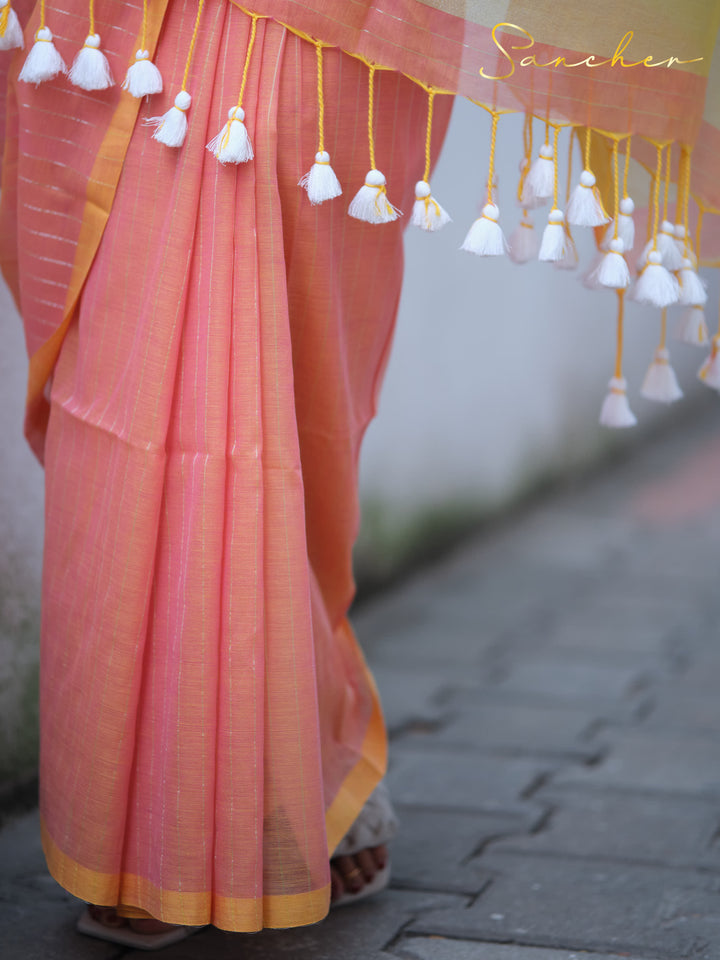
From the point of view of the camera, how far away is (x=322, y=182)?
1.10 m

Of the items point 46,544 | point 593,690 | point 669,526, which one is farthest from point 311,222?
point 669,526

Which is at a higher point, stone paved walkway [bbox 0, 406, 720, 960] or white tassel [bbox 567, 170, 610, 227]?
white tassel [bbox 567, 170, 610, 227]

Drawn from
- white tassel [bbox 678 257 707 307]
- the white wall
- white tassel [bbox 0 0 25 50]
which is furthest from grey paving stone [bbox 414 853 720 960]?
the white wall

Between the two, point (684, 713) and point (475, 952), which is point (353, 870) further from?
point (684, 713)

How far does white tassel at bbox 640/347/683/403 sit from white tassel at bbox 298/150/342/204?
488 mm

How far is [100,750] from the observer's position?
3.76ft

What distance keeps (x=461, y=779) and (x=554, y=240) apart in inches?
43.2

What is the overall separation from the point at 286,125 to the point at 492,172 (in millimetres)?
211

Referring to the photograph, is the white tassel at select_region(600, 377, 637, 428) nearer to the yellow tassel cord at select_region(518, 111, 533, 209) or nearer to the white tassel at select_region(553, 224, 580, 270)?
the white tassel at select_region(553, 224, 580, 270)

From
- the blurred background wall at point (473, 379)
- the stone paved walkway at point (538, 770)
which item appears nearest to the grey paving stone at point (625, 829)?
the stone paved walkway at point (538, 770)

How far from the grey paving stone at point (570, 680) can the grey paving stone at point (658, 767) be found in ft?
0.87

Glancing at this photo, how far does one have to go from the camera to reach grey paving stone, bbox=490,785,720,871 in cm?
161

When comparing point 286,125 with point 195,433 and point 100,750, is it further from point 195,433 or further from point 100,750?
point 100,750

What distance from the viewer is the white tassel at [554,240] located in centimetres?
112
